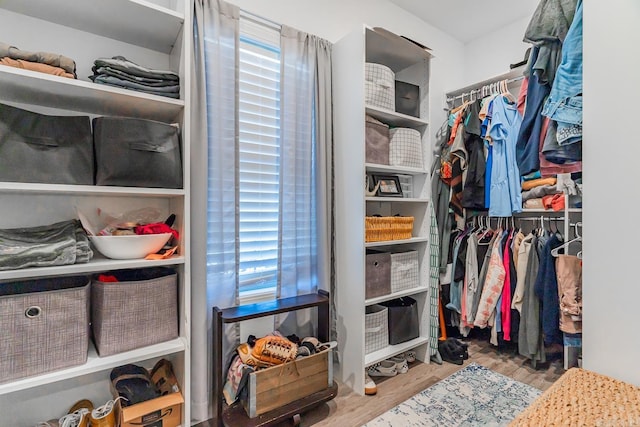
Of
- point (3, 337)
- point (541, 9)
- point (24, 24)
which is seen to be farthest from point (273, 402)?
point (541, 9)

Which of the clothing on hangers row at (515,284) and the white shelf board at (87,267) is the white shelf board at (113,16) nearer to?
the white shelf board at (87,267)

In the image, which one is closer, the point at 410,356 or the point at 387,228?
the point at 387,228

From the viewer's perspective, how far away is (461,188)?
106 inches

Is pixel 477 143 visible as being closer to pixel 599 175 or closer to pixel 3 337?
pixel 599 175

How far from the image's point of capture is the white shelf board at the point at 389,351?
2.07 meters

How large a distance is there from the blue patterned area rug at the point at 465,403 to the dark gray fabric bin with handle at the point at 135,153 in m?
1.64

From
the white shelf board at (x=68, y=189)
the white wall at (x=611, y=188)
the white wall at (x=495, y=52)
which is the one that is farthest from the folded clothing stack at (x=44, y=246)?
the white wall at (x=495, y=52)

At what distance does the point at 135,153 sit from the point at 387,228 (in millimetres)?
1532

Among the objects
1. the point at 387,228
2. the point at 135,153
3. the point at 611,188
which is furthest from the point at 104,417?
the point at 611,188

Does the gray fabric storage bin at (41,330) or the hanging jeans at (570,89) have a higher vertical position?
the hanging jeans at (570,89)

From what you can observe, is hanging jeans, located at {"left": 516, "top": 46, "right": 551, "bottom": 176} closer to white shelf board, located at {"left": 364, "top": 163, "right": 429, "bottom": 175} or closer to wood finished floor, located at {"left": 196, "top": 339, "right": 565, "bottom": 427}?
white shelf board, located at {"left": 364, "top": 163, "right": 429, "bottom": 175}

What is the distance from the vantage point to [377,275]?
84.0 inches

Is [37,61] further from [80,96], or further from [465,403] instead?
[465,403]

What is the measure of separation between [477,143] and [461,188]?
38 centimetres
